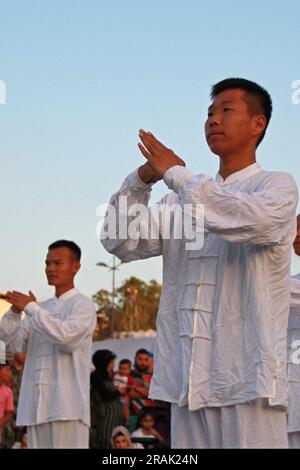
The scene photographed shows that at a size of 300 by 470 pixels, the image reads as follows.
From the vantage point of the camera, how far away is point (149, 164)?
4.67m

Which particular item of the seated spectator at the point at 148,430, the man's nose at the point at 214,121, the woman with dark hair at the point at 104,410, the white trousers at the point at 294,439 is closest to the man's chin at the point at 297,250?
the white trousers at the point at 294,439

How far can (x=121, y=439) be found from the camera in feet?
39.4

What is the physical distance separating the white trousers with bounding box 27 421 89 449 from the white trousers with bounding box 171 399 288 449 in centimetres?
471

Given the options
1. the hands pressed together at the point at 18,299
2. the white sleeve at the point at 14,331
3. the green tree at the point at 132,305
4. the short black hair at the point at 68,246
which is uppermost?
the green tree at the point at 132,305

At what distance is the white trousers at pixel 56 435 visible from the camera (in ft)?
29.7

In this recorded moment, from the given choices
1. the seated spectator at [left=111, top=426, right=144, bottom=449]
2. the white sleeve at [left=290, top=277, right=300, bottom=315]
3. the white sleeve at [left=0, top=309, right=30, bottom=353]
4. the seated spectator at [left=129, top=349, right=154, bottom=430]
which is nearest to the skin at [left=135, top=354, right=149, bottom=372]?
the seated spectator at [left=129, top=349, right=154, bottom=430]

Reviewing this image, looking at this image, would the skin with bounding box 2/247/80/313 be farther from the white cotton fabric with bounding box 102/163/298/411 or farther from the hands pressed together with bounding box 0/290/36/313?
the white cotton fabric with bounding box 102/163/298/411

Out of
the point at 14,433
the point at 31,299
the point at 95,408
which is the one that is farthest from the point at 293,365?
the point at 14,433

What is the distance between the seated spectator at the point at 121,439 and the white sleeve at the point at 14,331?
295cm

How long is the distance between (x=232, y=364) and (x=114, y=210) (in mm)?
931

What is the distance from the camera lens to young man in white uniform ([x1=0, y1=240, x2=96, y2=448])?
903cm

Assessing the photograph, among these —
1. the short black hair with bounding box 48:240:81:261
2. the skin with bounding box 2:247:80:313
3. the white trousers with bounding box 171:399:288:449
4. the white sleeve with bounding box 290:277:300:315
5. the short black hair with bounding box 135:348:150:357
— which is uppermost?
the short black hair with bounding box 48:240:81:261

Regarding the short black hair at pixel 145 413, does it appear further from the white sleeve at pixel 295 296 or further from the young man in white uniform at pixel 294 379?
the white sleeve at pixel 295 296

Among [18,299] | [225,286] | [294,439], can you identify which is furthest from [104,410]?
[225,286]
